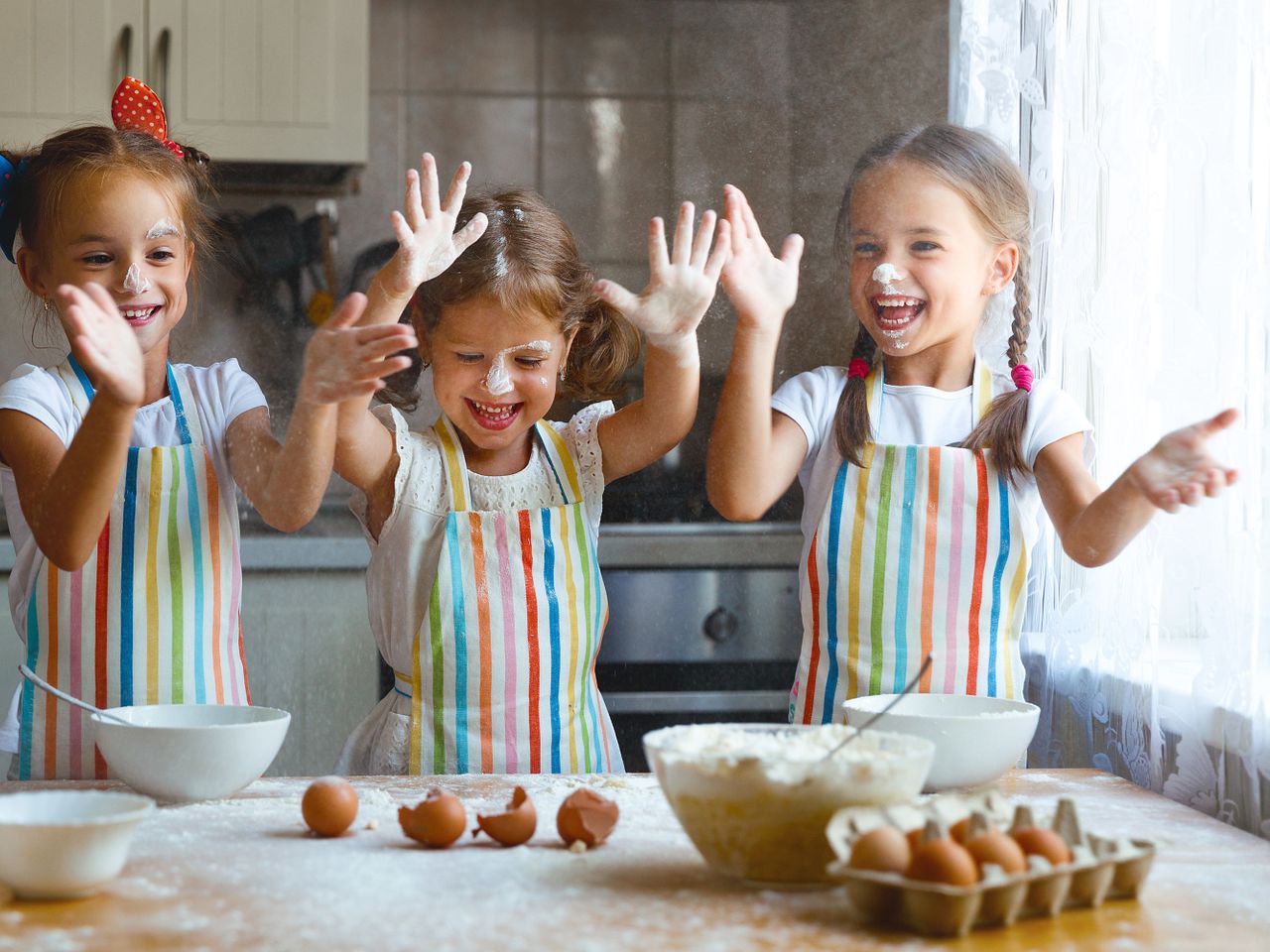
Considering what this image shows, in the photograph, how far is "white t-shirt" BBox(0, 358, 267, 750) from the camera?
1.01m

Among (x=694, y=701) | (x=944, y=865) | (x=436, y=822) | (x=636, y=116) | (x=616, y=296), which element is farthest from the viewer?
(x=636, y=116)

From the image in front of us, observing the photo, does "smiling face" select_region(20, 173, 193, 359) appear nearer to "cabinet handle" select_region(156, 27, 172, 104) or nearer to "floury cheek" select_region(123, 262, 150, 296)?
"floury cheek" select_region(123, 262, 150, 296)

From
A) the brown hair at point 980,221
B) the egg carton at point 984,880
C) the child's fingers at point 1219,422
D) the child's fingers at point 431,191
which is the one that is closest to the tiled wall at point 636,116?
the brown hair at point 980,221

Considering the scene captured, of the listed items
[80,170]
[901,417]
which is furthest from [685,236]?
[80,170]

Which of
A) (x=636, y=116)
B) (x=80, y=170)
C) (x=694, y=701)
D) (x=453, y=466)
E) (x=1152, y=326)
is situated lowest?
(x=694, y=701)

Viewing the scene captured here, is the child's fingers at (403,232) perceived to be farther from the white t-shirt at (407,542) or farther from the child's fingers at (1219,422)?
the child's fingers at (1219,422)

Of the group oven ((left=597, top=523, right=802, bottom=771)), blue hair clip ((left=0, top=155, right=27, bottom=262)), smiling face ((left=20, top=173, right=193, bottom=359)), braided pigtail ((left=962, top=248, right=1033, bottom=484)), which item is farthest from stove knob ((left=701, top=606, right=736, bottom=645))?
blue hair clip ((left=0, top=155, right=27, bottom=262))

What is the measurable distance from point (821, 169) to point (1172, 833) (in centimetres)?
79

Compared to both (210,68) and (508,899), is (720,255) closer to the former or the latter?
(508,899)

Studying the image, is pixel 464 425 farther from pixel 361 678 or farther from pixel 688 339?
pixel 361 678

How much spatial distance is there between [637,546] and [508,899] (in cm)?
84

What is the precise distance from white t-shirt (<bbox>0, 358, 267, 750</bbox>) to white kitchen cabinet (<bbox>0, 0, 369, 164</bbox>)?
594mm

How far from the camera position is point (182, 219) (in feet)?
3.55

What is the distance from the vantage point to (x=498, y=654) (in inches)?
41.7
